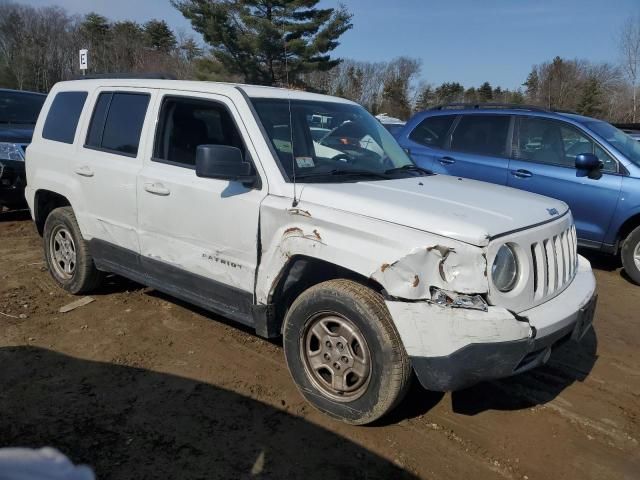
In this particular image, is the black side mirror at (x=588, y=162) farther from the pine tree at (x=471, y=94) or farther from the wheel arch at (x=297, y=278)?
the pine tree at (x=471, y=94)

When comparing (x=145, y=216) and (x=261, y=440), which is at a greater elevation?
(x=145, y=216)

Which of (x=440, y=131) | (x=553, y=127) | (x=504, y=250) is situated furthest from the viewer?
(x=440, y=131)

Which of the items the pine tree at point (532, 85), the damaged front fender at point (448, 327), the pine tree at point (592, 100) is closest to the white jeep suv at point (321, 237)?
the damaged front fender at point (448, 327)

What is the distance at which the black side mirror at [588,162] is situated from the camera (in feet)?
20.0

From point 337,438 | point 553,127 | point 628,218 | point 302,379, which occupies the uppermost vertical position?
point 553,127

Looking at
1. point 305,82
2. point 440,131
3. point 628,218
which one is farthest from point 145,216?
point 305,82

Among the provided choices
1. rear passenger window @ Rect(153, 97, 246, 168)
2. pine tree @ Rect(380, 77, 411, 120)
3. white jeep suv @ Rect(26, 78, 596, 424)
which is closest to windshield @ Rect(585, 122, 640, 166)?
white jeep suv @ Rect(26, 78, 596, 424)

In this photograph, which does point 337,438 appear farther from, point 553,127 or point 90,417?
point 553,127

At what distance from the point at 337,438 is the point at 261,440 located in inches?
16.7

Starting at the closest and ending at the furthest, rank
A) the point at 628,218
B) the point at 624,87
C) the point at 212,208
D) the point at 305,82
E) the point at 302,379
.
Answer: the point at 302,379, the point at 212,208, the point at 628,218, the point at 305,82, the point at 624,87

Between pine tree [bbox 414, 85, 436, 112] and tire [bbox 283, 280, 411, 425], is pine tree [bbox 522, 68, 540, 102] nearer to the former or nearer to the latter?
pine tree [bbox 414, 85, 436, 112]

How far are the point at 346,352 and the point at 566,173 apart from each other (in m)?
4.55

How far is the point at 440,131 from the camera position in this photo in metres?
7.42

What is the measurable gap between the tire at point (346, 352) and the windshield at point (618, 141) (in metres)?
4.91
